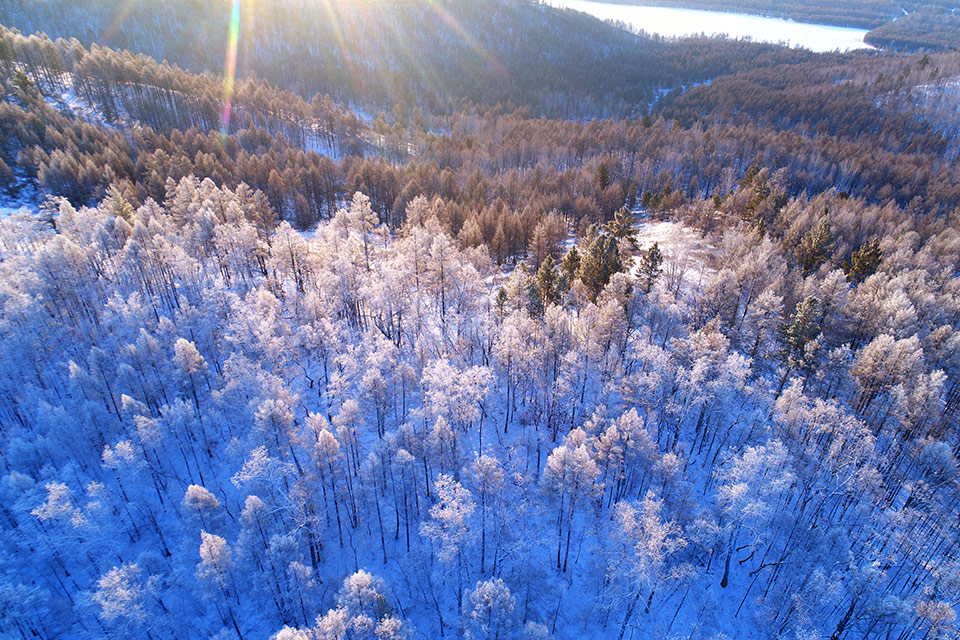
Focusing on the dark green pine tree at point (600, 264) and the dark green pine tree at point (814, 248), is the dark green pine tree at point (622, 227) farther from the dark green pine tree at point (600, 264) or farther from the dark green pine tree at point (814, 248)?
the dark green pine tree at point (814, 248)

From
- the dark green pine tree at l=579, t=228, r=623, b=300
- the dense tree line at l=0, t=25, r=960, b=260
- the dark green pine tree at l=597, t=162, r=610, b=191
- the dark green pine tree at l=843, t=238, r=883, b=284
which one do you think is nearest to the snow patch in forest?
the dense tree line at l=0, t=25, r=960, b=260

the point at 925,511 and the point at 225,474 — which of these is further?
the point at 225,474

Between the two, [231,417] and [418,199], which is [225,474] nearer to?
[231,417]

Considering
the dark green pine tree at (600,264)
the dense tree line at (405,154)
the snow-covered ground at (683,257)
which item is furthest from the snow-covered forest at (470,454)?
the dense tree line at (405,154)

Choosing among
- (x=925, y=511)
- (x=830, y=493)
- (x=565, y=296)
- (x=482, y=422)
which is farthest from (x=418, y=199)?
(x=925, y=511)

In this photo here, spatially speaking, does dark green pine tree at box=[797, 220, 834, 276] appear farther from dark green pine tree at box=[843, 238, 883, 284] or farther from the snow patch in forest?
the snow patch in forest
